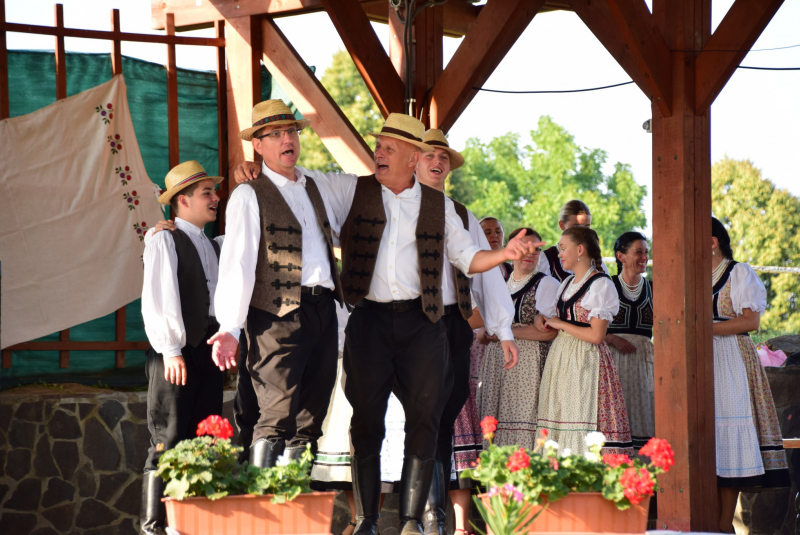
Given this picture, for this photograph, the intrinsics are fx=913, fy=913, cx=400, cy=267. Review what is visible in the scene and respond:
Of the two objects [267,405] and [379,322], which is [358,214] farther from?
[267,405]

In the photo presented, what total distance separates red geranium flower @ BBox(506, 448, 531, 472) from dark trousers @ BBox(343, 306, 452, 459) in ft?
2.49

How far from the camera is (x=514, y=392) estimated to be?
470 cm

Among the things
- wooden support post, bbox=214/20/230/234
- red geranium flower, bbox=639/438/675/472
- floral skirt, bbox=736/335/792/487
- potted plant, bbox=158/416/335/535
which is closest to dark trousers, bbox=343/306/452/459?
potted plant, bbox=158/416/335/535

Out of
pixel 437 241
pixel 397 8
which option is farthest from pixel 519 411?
pixel 397 8

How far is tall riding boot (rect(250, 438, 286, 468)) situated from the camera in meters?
2.96

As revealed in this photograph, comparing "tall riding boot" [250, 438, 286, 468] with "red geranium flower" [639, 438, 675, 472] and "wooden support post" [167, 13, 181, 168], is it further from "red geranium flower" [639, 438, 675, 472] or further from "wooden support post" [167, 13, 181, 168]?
"wooden support post" [167, 13, 181, 168]

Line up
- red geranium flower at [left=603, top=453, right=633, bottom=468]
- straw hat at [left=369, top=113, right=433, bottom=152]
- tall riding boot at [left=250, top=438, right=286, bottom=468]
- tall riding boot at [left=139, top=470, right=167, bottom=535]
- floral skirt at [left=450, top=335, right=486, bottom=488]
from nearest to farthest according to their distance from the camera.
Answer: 1. red geranium flower at [left=603, top=453, right=633, bottom=468]
2. tall riding boot at [left=250, top=438, right=286, bottom=468]
3. straw hat at [left=369, top=113, right=433, bottom=152]
4. tall riding boot at [left=139, top=470, right=167, bottom=535]
5. floral skirt at [left=450, top=335, right=486, bottom=488]

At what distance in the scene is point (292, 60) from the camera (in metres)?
5.41

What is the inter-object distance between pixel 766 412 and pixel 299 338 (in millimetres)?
2827

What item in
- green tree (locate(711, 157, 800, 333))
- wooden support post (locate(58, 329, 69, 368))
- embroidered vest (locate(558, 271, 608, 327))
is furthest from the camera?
green tree (locate(711, 157, 800, 333))

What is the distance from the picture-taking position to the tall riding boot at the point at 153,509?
12.5ft

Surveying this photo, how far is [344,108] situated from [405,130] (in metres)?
27.7

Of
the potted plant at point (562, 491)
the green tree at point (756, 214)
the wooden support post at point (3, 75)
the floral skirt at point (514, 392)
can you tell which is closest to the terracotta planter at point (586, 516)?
the potted plant at point (562, 491)

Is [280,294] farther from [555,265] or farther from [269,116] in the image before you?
[555,265]
